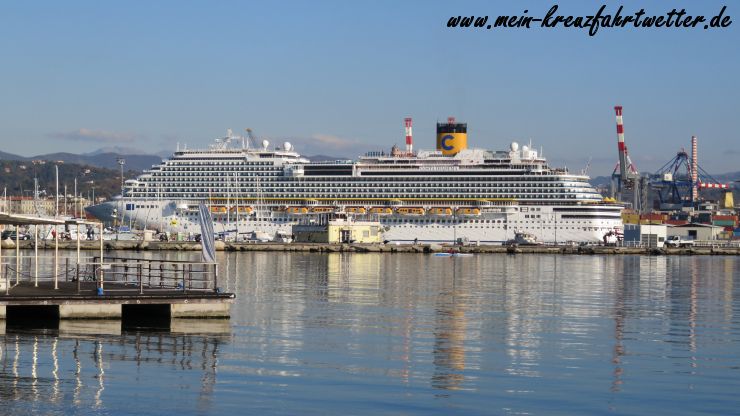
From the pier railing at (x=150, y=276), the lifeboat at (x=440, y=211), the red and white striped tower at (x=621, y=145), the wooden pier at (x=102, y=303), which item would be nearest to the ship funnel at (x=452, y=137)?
the lifeboat at (x=440, y=211)

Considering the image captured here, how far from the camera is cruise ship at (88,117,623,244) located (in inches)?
4272

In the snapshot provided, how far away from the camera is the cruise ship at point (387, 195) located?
108500mm

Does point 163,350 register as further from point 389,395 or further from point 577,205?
point 577,205

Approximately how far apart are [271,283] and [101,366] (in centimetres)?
2405

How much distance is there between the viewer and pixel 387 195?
111688 millimetres

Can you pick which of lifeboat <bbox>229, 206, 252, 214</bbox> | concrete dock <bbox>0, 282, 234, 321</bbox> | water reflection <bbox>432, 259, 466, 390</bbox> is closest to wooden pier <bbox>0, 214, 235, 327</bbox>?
concrete dock <bbox>0, 282, 234, 321</bbox>

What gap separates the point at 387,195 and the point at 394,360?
90313 mm

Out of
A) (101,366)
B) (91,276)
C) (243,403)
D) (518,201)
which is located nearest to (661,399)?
(243,403)

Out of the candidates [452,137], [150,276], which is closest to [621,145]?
[452,137]

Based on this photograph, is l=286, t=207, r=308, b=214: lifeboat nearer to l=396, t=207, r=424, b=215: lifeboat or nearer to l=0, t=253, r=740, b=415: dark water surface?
l=396, t=207, r=424, b=215: lifeboat

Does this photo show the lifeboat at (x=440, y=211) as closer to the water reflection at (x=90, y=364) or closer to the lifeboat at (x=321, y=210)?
the lifeboat at (x=321, y=210)

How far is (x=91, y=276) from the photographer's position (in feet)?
109

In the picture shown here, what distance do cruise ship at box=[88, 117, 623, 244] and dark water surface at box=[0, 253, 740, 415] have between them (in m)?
71.8

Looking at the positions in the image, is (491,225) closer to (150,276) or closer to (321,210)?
(321,210)
